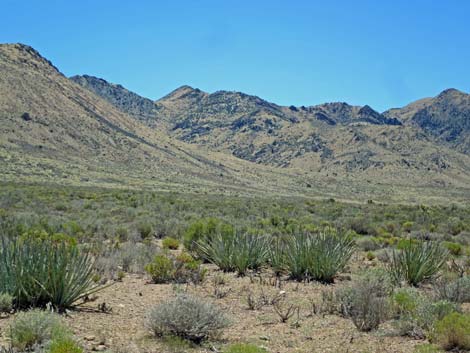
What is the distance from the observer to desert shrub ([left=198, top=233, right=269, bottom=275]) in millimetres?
11945

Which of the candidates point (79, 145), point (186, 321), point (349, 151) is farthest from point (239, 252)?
point (349, 151)

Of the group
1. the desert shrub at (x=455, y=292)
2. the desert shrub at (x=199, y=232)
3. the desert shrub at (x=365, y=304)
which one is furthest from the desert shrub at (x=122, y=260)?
the desert shrub at (x=455, y=292)

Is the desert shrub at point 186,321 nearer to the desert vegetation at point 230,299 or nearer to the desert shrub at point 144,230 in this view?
the desert vegetation at point 230,299

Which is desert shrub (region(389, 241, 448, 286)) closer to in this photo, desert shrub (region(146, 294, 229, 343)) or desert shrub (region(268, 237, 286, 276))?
desert shrub (region(268, 237, 286, 276))

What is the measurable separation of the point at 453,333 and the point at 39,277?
5.96m

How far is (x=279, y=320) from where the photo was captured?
8039 millimetres

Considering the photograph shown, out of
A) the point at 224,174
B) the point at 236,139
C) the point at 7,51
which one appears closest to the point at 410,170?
the point at 224,174

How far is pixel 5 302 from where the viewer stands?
749cm

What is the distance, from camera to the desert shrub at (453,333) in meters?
6.54

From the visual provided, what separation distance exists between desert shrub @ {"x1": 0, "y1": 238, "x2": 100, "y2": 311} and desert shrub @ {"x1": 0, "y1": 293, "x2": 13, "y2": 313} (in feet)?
0.61

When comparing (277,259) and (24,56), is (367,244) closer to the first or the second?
(277,259)

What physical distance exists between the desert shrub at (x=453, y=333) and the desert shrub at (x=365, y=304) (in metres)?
1.01

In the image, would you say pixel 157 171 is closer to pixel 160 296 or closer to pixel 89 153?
pixel 89 153

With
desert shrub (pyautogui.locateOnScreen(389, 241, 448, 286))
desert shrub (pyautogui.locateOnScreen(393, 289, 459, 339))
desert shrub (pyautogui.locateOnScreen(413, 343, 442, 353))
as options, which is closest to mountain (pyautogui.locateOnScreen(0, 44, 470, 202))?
desert shrub (pyautogui.locateOnScreen(389, 241, 448, 286))
